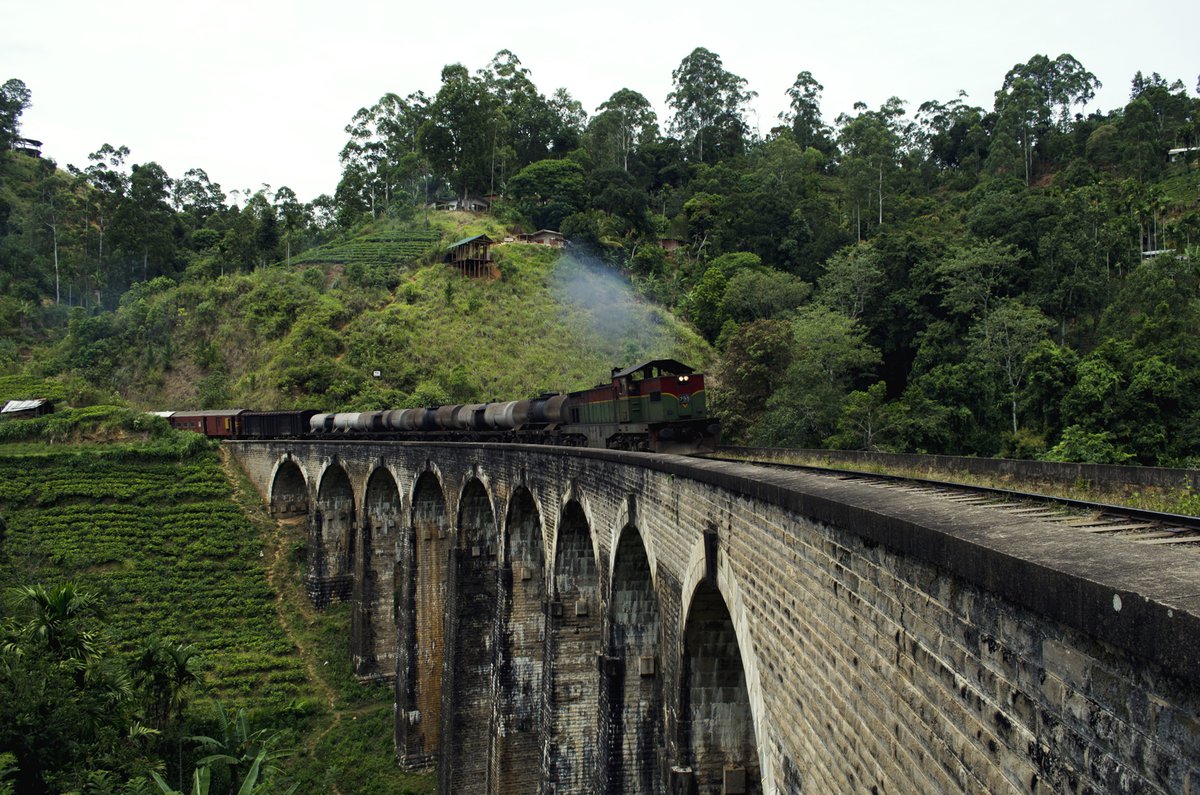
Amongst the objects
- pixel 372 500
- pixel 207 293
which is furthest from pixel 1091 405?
pixel 207 293

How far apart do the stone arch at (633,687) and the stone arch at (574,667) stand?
278 centimetres

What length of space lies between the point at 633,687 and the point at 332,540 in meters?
23.6

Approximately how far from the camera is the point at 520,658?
68.3 feet

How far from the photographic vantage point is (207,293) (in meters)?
61.7

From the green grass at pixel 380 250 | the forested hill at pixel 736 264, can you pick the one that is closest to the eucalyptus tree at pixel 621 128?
the forested hill at pixel 736 264

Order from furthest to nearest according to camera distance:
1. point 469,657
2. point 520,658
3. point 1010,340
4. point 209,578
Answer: point 209,578
point 1010,340
point 469,657
point 520,658

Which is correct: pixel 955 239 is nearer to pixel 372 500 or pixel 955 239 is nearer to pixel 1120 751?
pixel 372 500

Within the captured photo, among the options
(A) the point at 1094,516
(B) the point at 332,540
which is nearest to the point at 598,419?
(A) the point at 1094,516

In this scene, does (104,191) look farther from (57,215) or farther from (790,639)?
(790,639)

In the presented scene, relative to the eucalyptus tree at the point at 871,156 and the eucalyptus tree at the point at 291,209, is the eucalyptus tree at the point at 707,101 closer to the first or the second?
the eucalyptus tree at the point at 871,156

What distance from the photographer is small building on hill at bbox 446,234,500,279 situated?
6084 cm

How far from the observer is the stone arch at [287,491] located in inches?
1537

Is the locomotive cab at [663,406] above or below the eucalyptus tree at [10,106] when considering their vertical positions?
below

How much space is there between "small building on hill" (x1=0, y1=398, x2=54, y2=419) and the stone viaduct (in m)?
30.9
